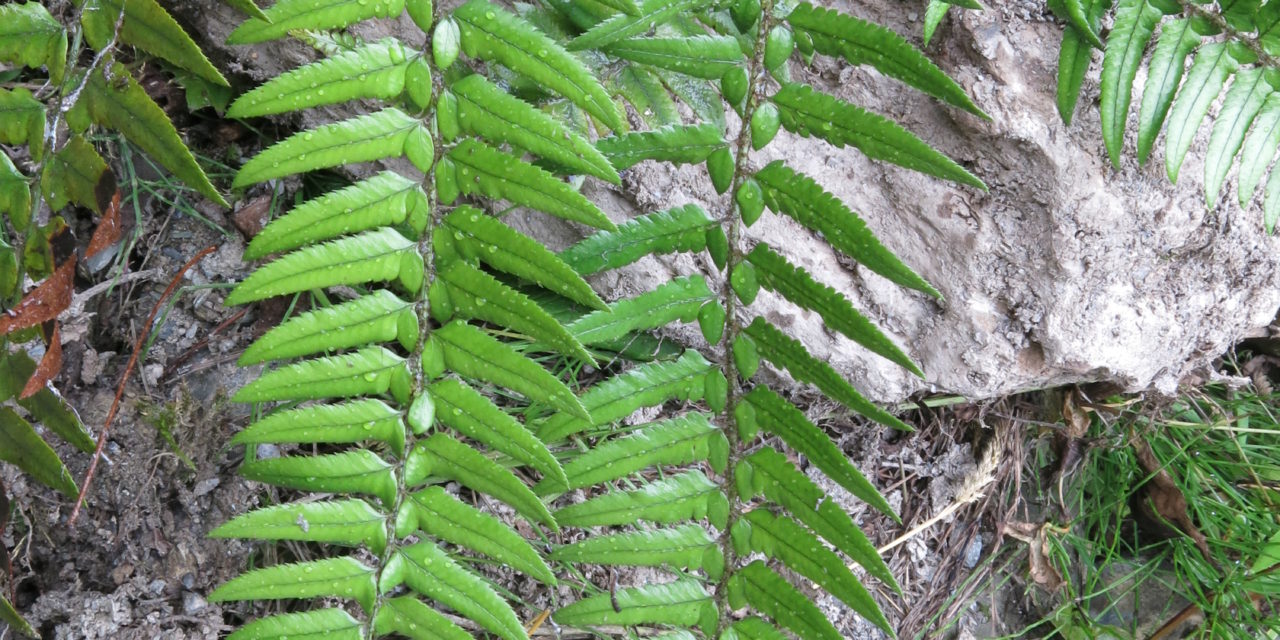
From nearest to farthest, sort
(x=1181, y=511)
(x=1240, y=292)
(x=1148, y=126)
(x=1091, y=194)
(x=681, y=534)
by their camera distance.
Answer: (x=681, y=534) < (x=1148, y=126) < (x=1091, y=194) < (x=1240, y=292) < (x=1181, y=511)

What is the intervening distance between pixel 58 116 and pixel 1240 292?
2.95m

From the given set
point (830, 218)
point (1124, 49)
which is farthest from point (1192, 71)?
point (830, 218)

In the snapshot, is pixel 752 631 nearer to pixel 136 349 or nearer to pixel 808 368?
pixel 808 368

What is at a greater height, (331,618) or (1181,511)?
(331,618)

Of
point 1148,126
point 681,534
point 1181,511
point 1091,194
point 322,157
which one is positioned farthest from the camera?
point 1181,511

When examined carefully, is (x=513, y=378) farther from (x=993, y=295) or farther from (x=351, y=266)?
(x=993, y=295)

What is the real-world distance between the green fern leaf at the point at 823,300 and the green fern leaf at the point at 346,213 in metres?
0.69

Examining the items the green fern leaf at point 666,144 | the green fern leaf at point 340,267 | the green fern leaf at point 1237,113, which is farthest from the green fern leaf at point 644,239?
the green fern leaf at point 1237,113

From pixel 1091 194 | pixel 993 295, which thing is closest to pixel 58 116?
pixel 993 295

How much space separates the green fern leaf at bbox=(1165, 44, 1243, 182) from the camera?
2.04 meters

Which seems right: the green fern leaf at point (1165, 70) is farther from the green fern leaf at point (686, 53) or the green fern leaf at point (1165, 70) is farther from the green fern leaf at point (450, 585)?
the green fern leaf at point (450, 585)

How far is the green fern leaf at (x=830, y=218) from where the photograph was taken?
176 cm

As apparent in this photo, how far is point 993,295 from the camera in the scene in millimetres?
2432

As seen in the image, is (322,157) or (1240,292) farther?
(1240,292)
